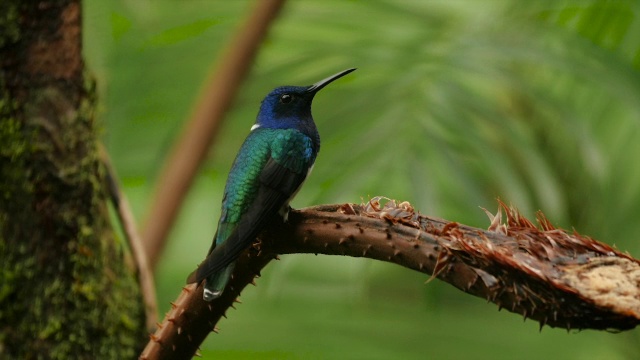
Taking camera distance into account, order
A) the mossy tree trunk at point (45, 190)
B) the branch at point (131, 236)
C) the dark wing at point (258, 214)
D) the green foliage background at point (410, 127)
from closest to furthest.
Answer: the dark wing at point (258, 214) < the mossy tree trunk at point (45, 190) < the branch at point (131, 236) < the green foliage background at point (410, 127)

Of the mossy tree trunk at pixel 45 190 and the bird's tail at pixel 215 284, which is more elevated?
the bird's tail at pixel 215 284

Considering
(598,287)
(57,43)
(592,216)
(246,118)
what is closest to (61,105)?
(57,43)

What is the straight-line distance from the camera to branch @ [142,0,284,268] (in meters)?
1.77

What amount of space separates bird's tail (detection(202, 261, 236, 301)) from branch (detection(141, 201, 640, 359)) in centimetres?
2

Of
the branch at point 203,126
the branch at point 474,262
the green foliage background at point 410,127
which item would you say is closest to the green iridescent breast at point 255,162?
the branch at point 474,262

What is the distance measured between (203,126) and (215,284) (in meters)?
1.10

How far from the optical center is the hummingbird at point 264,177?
743 millimetres

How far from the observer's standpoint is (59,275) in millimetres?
1091

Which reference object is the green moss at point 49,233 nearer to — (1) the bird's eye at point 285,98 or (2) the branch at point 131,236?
(2) the branch at point 131,236

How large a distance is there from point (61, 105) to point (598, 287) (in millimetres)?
783

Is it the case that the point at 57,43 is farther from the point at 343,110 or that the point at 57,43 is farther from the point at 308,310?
the point at 308,310

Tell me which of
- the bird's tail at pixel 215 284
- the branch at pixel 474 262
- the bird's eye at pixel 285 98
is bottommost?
the bird's tail at pixel 215 284

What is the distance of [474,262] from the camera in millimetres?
624

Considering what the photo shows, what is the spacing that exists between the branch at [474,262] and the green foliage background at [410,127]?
0.77 metres
